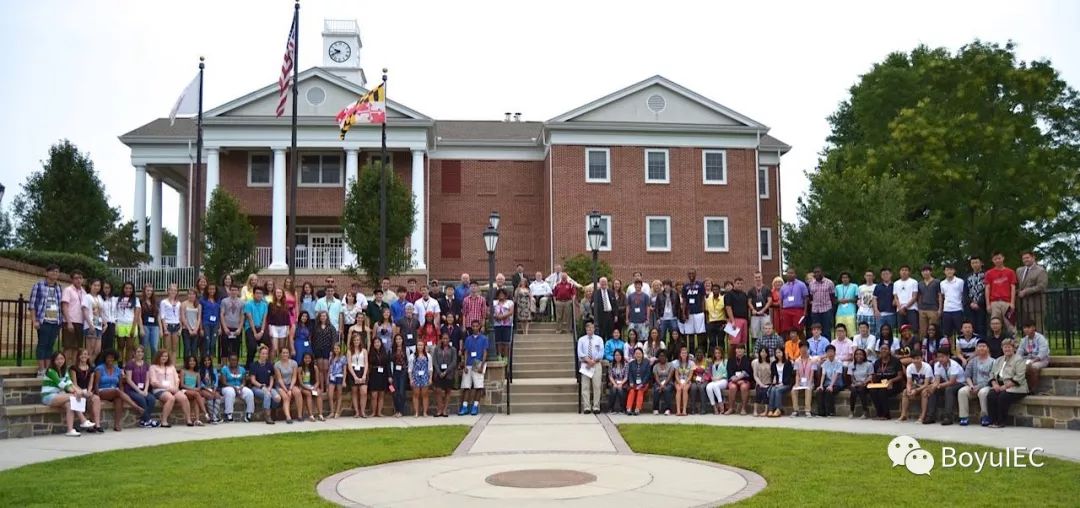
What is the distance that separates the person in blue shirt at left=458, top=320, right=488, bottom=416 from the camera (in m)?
19.1

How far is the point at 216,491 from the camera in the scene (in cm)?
974

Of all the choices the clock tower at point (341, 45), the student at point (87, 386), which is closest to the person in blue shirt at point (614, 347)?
the student at point (87, 386)

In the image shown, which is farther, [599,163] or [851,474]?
[599,163]

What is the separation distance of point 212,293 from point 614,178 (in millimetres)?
24792

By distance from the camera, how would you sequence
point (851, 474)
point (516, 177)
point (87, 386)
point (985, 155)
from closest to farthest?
point (851, 474) → point (87, 386) → point (985, 155) → point (516, 177)

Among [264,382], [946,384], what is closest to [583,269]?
[264,382]

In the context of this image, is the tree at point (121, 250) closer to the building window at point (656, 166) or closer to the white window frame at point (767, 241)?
the building window at point (656, 166)

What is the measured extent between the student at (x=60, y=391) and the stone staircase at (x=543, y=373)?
25.6 feet

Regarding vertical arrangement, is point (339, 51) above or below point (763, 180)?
above

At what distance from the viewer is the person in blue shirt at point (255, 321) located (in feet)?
62.0

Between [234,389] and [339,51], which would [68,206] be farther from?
[234,389]

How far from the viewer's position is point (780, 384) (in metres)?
18.3

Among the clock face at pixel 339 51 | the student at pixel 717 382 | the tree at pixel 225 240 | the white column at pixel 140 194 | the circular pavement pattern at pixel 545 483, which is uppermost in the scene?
the clock face at pixel 339 51

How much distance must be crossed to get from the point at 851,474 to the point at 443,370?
987 centimetres
